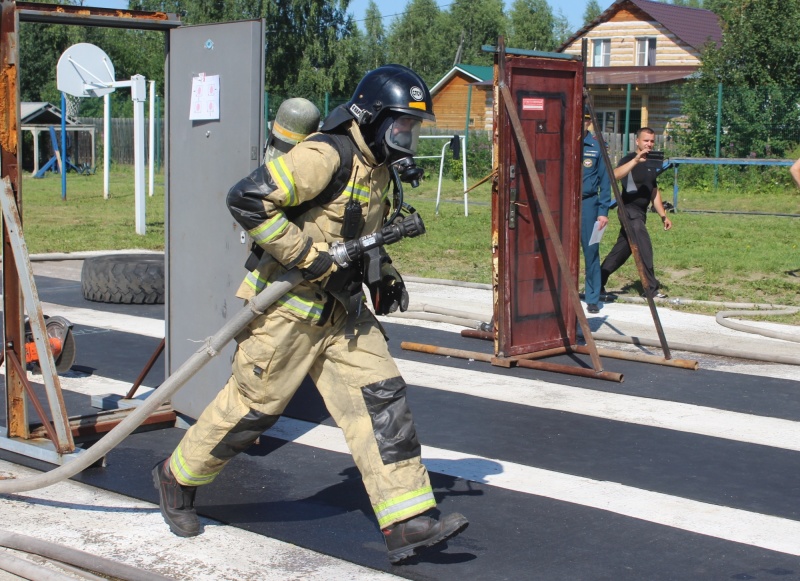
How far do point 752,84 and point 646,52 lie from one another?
21690 mm

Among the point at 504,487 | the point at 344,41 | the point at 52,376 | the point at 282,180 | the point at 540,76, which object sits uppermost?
the point at 344,41

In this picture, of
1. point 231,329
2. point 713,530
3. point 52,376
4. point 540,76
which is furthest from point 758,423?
point 52,376

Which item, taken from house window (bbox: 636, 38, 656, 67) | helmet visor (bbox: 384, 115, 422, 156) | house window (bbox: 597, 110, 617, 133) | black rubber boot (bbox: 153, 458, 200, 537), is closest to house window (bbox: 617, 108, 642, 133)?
house window (bbox: 597, 110, 617, 133)

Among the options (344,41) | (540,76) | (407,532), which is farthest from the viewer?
(344,41)

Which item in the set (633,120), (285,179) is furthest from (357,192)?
(633,120)

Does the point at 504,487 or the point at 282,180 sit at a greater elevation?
the point at 282,180

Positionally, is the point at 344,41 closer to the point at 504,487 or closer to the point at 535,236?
the point at 535,236

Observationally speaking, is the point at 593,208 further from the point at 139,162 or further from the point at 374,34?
the point at 374,34

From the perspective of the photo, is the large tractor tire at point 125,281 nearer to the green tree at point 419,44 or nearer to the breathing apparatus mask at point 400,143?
the breathing apparatus mask at point 400,143

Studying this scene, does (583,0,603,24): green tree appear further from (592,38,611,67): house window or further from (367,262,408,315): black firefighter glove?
(367,262,408,315): black firefighter glove

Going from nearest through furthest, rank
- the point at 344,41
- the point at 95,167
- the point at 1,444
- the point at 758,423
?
1. the point at 1,444
2. the point at 758,423
3. the point at 95,167
4. the point at 344,41

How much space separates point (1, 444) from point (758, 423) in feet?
14.7

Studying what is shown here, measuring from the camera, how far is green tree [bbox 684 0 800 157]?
78.0 ft

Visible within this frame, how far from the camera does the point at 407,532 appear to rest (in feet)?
13.6
